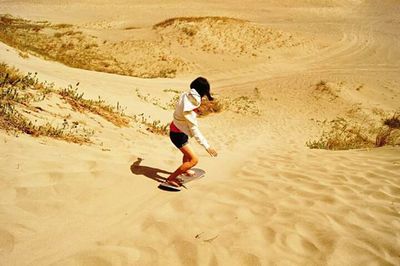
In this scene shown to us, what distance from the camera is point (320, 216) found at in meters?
3.88

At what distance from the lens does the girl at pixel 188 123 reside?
4359 mm

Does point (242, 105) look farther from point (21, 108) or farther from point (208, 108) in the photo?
point (21, 108)

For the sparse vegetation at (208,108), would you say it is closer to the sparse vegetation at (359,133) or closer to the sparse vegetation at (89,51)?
the sparse vegetation at (359,133)

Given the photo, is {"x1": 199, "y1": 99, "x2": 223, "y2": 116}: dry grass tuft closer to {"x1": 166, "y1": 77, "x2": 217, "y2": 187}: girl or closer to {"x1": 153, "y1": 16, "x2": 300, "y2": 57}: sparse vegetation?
{"x1": 166, "y1": 77, "x2": 217, "y2": 187}: girl

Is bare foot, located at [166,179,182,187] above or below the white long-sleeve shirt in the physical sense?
below

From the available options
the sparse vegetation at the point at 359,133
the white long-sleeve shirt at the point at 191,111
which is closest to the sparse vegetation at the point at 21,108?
the white long-sleeve shirt at the point at 191,111

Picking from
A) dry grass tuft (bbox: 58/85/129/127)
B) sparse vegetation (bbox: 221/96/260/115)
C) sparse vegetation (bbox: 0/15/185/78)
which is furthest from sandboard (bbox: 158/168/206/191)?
sparse vegetation (bbox: 0/15/185/78)

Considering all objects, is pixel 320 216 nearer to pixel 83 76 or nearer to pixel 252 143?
pixel 252 143

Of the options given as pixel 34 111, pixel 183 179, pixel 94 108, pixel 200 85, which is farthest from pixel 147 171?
pixel 94 108

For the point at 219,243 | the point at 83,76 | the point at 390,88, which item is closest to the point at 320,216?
the point at 219,243

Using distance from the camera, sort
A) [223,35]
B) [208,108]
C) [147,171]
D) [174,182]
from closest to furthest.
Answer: [174,182] → [147,171] → [208,108] → [223,35]

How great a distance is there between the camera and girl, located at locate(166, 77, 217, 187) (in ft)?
14.3

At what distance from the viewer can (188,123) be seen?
448 centimetres

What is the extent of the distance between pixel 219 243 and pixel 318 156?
14.1 ft
